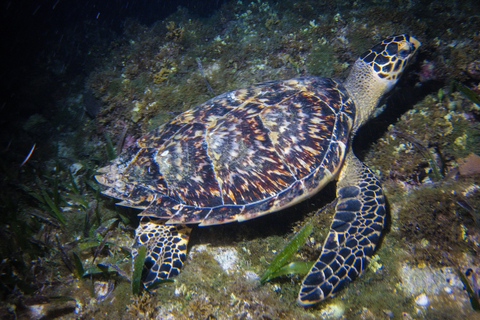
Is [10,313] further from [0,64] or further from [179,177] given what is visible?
[0,64]

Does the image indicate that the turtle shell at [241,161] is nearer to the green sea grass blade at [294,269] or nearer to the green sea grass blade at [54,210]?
the green sea grass blade at [294,269]

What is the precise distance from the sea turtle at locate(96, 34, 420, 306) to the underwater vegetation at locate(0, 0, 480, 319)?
0.84ft

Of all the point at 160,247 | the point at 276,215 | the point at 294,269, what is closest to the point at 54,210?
the point at 160,247

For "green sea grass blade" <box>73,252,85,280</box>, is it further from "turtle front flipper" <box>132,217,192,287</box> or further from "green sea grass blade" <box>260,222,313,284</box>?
"green sea grass blade" <box>260,222,313,284</box>

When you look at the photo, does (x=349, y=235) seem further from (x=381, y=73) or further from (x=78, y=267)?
(x=78, y=267)

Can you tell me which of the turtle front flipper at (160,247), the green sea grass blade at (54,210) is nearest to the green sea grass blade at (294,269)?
the turtle front flipper at (160,247)

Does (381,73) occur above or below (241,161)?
above

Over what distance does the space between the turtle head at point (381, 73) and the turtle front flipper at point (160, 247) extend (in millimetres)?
2655

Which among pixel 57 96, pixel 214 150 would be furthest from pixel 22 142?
pixel 214 150

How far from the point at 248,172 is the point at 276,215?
0.70 metres

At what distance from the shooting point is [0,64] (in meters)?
5.42

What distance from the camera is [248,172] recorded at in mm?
2240

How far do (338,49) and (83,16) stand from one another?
886cm

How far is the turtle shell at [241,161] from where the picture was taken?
2.22m
